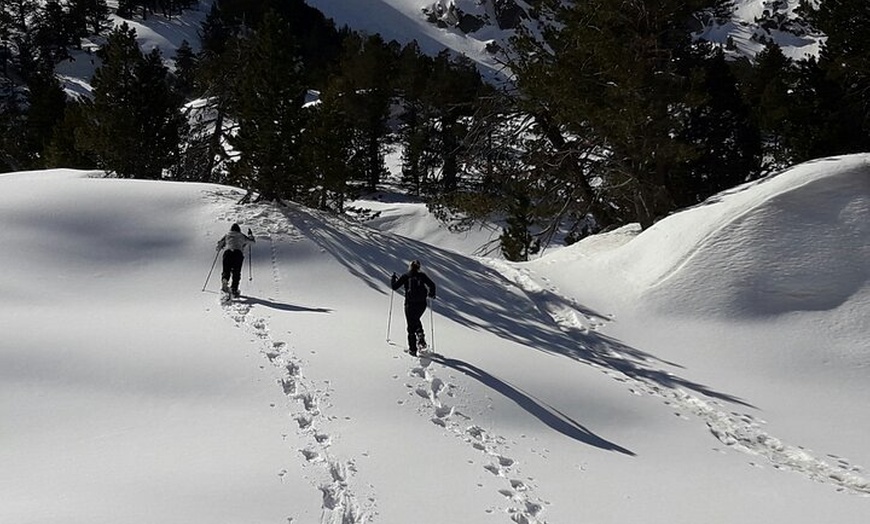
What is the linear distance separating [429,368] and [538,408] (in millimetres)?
1824

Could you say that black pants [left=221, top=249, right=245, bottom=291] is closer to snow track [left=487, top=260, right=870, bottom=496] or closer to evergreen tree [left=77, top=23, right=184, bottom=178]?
snow track [left=487, top=260, right=870, bottom=496]

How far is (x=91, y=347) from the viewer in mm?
10047

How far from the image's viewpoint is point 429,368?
34.0 ft

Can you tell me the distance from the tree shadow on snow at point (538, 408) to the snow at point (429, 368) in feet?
0.19

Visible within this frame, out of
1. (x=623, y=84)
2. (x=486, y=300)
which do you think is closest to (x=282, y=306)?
(x=486, y=300)

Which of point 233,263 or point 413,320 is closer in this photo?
point 413,320

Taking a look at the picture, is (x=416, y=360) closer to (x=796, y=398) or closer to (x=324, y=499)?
(x=324, y=499)

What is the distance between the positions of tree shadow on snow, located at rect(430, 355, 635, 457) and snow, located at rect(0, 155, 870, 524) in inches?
2.3

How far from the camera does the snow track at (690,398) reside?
9.12 meters

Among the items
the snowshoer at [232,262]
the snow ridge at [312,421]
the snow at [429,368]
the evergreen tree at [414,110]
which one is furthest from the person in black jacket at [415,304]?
the evergreen tree at [414,110]

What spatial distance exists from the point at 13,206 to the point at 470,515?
16.1m

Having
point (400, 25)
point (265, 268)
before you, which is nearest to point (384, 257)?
point (265, 268)

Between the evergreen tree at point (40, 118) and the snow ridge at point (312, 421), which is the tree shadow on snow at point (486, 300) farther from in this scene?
the evergreen tree at point (40, 118)

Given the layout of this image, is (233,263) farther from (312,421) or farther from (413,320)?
(312,421)
